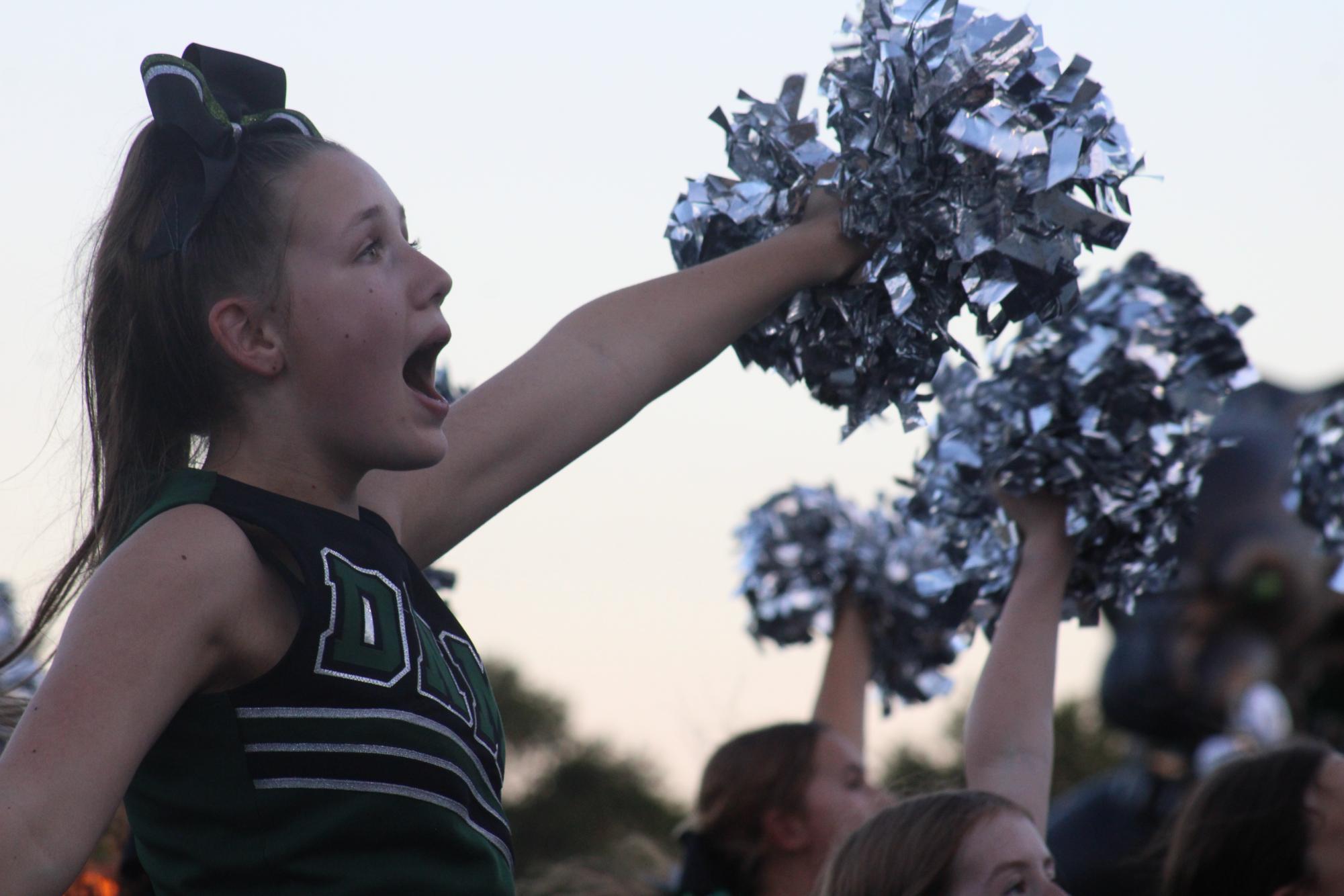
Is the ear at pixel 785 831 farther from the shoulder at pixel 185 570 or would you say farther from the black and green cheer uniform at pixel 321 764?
the shoulder at pixel 185 570

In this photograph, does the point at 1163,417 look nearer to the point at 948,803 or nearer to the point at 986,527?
the point at 986,527

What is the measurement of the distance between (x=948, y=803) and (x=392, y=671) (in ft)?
5.01

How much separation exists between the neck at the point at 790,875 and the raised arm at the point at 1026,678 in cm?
122

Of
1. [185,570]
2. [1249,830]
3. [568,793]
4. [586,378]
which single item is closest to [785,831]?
[1249,830]

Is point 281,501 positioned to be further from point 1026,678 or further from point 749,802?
point 749,802

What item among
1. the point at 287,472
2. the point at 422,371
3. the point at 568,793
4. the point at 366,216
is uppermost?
the point at 568,793

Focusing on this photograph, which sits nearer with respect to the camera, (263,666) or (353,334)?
(263,666)

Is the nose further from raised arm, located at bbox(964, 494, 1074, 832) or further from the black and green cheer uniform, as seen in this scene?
raised arm, located at bbox(964, 494, 1074, 832)

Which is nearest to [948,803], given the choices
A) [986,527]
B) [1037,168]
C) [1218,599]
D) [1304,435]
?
[986,527]

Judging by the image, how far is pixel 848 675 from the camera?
4.18 meters

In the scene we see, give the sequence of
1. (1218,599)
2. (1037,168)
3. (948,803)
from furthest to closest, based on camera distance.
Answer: (1218,599) < (948,803) < (1037,168)

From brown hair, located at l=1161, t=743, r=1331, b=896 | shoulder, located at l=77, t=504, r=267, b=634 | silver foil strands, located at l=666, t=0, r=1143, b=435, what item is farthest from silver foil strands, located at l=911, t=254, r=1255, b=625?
shoulder, located at l=77, t=504, r=267, b=634

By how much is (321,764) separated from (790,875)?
9.12ft

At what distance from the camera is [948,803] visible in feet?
9.08
